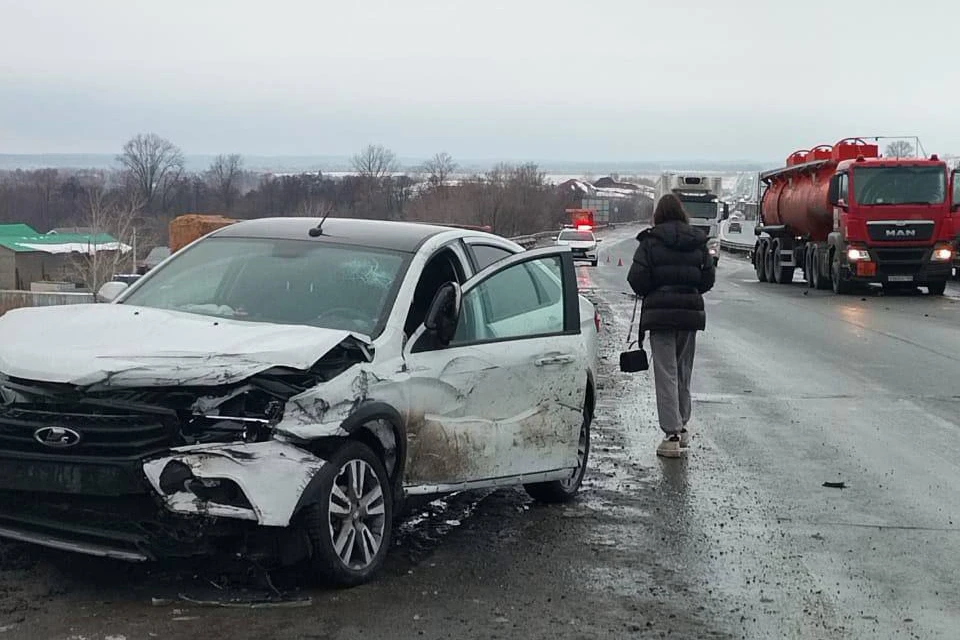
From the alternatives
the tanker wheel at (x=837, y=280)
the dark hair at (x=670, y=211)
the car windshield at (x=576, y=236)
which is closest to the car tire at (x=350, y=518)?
the dark hair at (x=670, y=211)

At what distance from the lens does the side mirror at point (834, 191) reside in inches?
1129

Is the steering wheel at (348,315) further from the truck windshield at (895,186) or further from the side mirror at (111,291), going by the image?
the truck windshield at (895,186)

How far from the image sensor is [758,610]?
5273 mm

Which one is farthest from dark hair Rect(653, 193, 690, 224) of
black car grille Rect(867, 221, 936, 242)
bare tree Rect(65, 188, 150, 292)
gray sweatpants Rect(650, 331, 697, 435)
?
bare tree Rect(65, 188, 150, 292)

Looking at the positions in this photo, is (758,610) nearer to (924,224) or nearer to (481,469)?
(481,469)

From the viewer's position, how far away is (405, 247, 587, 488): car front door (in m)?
5.93

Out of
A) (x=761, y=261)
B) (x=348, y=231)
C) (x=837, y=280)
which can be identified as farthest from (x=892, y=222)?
(x=348, y=231)

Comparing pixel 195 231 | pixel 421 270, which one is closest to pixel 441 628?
pixel 421 270

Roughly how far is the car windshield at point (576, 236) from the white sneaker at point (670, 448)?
137 ft

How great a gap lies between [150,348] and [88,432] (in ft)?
1.51

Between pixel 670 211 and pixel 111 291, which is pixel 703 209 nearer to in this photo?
pixel 670 211

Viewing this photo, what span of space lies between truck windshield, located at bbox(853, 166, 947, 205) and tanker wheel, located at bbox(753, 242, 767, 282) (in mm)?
9228

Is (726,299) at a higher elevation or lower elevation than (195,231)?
lower

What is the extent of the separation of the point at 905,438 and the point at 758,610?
489 cm
